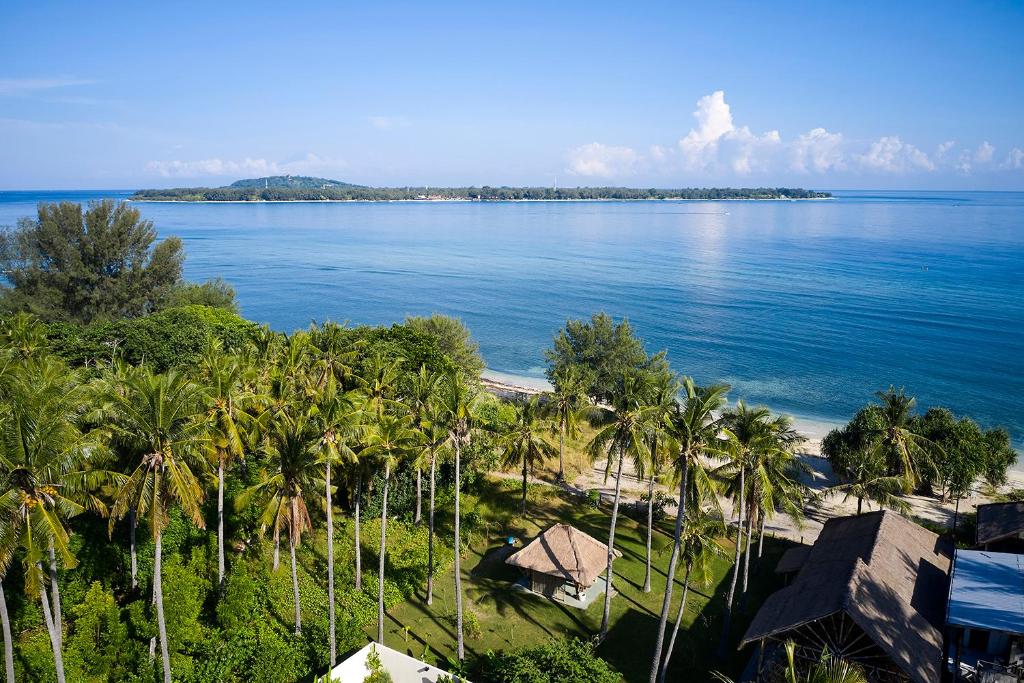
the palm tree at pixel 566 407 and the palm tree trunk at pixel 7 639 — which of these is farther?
the palm tree at pixel 566 407

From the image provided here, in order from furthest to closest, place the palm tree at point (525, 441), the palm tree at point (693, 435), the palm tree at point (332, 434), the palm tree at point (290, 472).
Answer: the palm tree at point (525, 441) → the palm tree at point (332, 434) → the palm tree at point (290, 472) → the palm tree at point (693, 435)

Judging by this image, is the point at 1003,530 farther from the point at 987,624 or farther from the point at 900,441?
the point at 900,441

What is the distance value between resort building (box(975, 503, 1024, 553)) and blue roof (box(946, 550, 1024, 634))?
128cm

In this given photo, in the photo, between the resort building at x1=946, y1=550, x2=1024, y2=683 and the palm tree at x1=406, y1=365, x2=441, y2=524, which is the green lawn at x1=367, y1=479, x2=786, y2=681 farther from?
the resort building at x1=946, y1=550, x2=1024, y2=683

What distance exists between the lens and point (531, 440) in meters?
35.0

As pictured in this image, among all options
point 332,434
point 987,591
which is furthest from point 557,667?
point 987,591

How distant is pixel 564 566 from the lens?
26.2 metres

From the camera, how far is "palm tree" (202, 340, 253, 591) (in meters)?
24.4

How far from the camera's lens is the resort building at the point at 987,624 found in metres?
18.8

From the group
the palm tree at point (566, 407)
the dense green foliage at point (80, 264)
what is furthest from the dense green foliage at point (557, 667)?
the dense green foliage at point (80, 264)

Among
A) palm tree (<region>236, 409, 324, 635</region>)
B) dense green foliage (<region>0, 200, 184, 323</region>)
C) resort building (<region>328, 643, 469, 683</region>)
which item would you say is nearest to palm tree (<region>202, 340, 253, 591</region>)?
palm tree (<region>236, 409, 324, 635</region>)

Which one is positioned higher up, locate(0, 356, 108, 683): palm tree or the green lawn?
locate(0, 356, 108, 683): palm tree

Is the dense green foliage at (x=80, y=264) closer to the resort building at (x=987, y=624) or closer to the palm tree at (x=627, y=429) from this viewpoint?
the palm tree at (x=627, y=429)

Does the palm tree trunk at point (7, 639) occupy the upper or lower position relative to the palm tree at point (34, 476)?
lower
